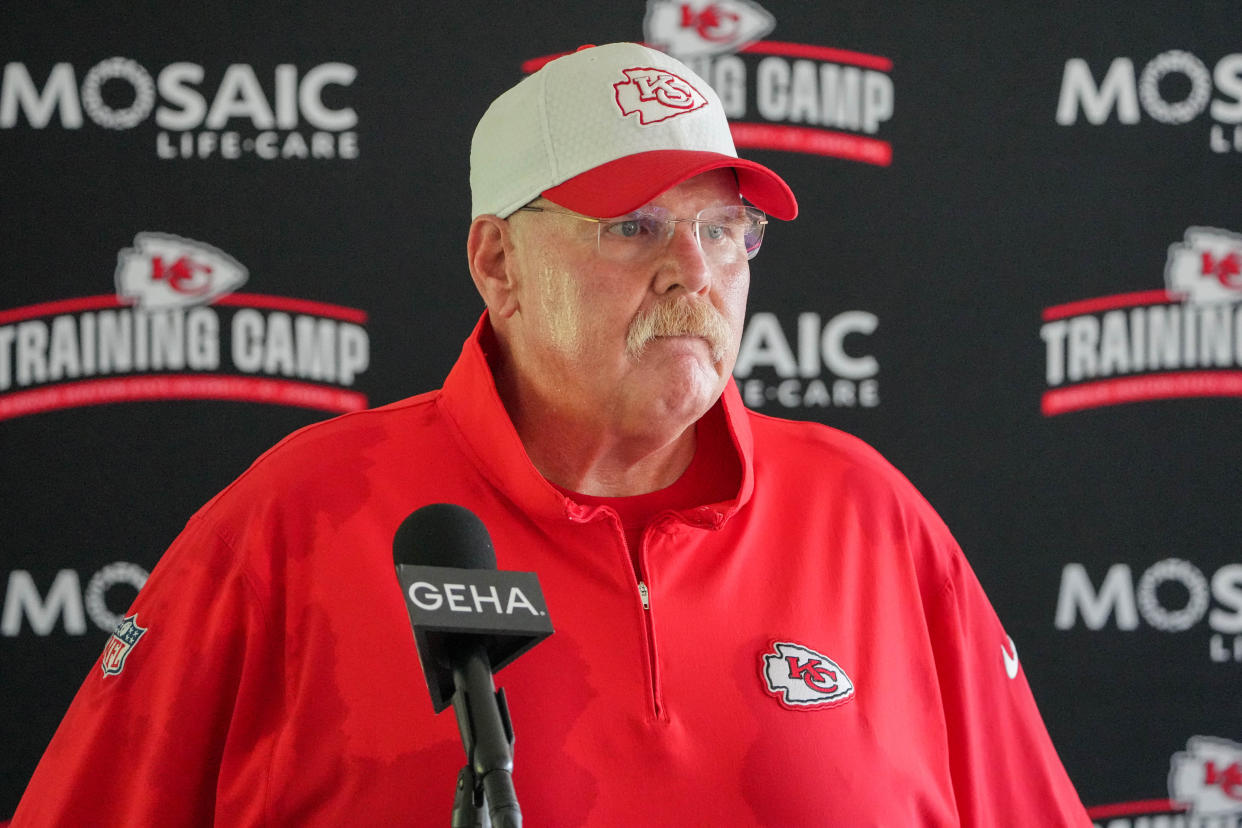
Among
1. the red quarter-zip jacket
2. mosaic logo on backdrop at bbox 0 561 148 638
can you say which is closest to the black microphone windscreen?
the red quarter-zip jacket

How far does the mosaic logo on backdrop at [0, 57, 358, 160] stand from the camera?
1.72 m

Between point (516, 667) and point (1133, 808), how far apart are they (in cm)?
126

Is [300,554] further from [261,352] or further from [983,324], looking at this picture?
[983,324]

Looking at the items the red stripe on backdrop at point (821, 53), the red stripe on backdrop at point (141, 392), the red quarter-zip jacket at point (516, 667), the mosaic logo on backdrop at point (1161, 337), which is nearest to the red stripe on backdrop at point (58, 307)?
the red stripe on backdrop at point (141, 392)

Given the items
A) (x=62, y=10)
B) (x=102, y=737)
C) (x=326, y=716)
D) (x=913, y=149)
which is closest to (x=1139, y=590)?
(x=913, y=149)

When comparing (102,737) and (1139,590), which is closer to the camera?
(102,737)

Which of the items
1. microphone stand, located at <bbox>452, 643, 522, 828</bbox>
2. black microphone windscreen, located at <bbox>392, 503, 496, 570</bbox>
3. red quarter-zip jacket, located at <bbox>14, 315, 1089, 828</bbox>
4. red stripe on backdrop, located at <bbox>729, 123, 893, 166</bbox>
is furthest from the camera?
red stripe on backdrop, located at <bbox>729, 123, 893, 166</bbox>

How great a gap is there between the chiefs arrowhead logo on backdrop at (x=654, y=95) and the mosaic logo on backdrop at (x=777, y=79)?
0.64 meters

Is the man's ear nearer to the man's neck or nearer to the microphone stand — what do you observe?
the man's neck

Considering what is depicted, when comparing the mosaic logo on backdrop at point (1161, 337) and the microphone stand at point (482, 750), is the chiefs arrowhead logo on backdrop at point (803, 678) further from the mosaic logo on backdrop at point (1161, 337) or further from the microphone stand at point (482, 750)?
the mosaic logo on backdrop at point (1161, 337)

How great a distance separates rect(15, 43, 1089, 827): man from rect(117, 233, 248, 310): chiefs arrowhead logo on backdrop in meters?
0.62

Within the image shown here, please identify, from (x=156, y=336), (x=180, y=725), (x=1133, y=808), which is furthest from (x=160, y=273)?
(x=1133, y=808)

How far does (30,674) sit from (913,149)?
154 cm

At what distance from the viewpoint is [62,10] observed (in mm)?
1718
